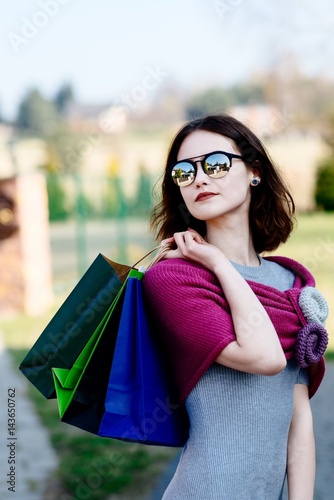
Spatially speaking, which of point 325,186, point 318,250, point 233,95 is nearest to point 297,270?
point 318,250

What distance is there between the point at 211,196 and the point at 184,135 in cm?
22

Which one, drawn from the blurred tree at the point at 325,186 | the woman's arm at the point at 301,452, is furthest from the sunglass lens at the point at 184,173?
the blurred tree at the point at 325,186

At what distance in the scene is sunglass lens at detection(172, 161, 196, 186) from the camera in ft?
6.70

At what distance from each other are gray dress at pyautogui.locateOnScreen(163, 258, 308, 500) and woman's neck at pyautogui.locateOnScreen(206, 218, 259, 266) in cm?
36

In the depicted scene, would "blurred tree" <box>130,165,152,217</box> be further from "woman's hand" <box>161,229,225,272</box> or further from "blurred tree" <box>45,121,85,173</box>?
"blurred tree" <box>45,121,85,173</box>

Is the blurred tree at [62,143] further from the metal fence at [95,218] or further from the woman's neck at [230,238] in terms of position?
the woman's neck at [230,238]

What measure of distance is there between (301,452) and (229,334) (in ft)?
1.65

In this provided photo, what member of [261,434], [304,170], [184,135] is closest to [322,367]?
[261,434]

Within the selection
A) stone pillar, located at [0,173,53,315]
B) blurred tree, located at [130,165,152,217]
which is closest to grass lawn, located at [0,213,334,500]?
stone pillar, located at [0,173,53,315]

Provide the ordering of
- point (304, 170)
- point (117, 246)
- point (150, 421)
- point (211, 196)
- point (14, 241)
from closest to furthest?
1. point (150, 421)
2. point (211, 196)
3. point (14, 241)
4. point (117, 246)
5. point (304, 170)

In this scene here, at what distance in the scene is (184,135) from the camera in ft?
7.00

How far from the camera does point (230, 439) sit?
76.3 inches

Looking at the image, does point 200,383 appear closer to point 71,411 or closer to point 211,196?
point 71,411

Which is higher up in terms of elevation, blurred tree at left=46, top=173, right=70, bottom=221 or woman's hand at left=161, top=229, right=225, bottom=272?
woman's hand at left=161, top=229, right=225, bottom=272
